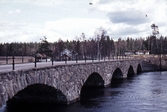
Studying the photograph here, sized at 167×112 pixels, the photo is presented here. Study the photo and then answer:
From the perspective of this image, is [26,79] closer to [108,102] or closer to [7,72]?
[7,72]

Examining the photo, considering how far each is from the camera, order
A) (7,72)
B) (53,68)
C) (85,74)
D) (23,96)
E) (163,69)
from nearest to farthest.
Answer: (7,72) → (53,68) → (23,96) → (85,74) → (163,69)

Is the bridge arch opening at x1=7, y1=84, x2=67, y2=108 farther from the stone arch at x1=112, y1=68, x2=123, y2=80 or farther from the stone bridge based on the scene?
the stone arch at x1=112, y1=68, x2=123, y2=80

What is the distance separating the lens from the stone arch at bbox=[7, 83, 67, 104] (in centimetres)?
2106

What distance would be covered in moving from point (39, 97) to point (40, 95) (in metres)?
0.22

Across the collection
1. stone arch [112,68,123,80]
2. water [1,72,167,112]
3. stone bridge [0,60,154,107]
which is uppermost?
stone bridge [0,60,154,107]

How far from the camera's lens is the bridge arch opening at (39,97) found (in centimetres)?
2108

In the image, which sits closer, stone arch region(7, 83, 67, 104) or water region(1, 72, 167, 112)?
water region(1, 72, 167, 112)

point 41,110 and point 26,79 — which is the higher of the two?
point 26,79

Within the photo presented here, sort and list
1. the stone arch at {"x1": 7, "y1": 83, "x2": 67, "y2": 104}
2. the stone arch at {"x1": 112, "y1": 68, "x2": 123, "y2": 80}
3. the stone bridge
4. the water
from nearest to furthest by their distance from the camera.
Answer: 1. the stone bridge
2. the water
3. the stone arch at {"x1": 7, "y1": 83, "x2": 67, "y2": 104}
4. the stone arch at {"x1": 112, "y1": 68, "x2": 123, "y2": 80}

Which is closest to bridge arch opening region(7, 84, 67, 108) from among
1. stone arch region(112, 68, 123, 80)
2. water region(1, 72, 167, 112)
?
water region(1, 72, 167, 112)

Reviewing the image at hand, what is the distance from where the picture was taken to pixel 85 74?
25.8 metres

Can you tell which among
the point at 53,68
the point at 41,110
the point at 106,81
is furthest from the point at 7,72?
the point at 106,81

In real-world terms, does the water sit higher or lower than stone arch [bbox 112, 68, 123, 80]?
lower

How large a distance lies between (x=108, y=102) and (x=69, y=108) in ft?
16.3
